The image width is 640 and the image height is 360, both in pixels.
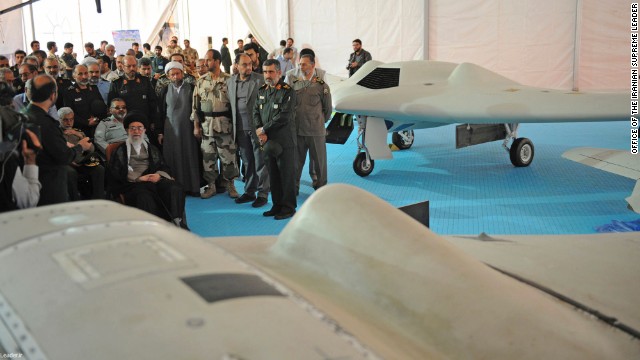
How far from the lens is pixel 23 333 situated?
1530 mm

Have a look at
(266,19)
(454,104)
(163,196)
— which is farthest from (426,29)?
(163,196)

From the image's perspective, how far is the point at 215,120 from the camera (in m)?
7.23

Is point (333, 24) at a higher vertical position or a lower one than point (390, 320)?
higher

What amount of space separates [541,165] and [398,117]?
115 inches

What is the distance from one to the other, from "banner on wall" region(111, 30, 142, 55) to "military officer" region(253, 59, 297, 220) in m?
11.4

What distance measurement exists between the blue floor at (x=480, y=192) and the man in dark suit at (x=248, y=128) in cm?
26

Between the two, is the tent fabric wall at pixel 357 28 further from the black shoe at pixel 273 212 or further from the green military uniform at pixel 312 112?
the black shoe at pixel 273 212

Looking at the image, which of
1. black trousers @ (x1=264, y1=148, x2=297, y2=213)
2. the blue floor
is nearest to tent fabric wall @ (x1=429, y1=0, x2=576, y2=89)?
the blue floor

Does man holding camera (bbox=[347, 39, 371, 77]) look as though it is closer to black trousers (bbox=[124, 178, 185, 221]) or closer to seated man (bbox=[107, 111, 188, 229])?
seated man (bbox=[107, 111, 188, 229])

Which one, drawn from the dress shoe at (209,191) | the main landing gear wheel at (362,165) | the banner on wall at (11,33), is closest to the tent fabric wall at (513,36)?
the main landing gear wheel at (362,165)

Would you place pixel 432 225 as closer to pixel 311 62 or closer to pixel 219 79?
pixel 311 62

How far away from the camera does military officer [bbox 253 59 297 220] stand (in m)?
6.52

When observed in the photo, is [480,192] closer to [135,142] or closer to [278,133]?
[278,133]

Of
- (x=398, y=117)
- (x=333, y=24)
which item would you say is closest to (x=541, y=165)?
(x=398, y=117)
